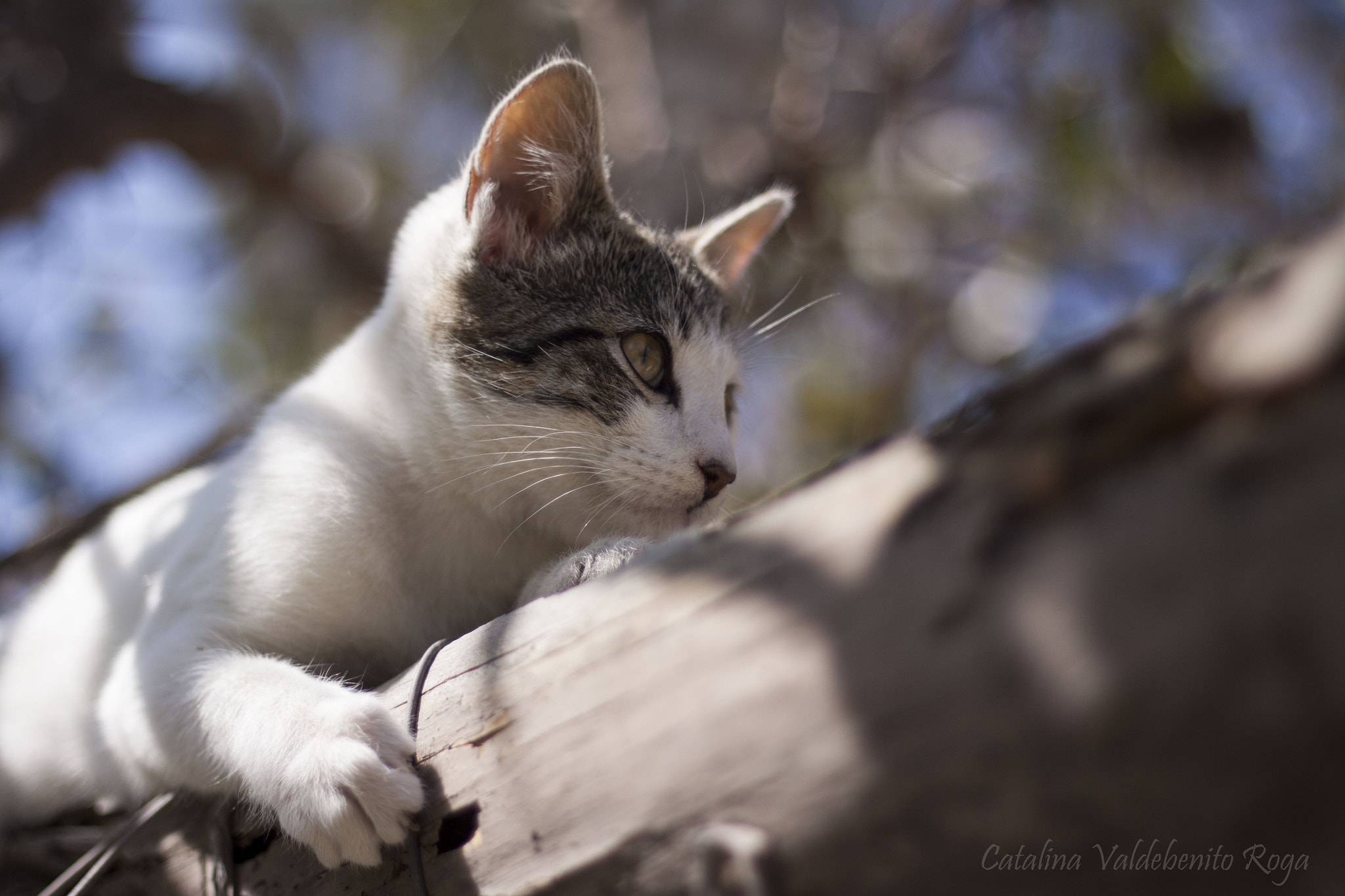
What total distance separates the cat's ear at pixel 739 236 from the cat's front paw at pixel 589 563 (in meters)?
1.21

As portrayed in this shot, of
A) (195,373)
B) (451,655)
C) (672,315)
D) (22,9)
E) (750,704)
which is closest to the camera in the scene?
(750,704)

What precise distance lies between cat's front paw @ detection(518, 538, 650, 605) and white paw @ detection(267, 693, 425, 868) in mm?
340

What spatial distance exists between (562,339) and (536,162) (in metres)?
0.44

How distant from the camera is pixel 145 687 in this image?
5.21 feet

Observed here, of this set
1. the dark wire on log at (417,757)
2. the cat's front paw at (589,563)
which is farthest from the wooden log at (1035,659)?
the cat's front paw at (589,563)

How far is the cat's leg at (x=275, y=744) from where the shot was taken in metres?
1.20

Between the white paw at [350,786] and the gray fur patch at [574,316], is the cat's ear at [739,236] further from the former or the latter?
the white paw at [350,786]

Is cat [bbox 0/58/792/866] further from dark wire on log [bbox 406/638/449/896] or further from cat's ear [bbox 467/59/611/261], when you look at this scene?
dark wire on log [bbox 406/638/449/896]

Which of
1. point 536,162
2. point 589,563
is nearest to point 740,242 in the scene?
point 536,162

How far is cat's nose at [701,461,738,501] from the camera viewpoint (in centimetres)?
179

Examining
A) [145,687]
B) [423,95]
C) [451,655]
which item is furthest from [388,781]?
[423,95]

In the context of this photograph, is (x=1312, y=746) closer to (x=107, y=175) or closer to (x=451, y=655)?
(x=451, y=655)

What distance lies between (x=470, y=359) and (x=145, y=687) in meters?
0.88

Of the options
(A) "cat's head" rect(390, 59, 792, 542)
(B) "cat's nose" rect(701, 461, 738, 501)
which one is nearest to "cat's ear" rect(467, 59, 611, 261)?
(A) "cat's head" rect(390, 59, 792, 542)
